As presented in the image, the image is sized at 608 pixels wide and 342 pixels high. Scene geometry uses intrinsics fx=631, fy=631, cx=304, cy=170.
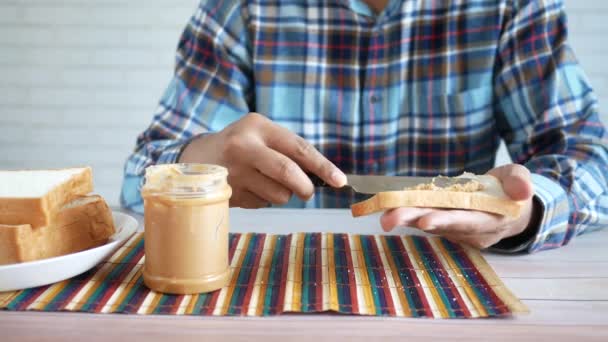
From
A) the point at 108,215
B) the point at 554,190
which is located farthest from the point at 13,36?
the point at 554,190

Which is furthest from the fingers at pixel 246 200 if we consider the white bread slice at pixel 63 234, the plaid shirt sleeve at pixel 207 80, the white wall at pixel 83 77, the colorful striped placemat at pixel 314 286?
the white wall at pixel 83 77

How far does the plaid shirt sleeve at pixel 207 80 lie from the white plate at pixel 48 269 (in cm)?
71

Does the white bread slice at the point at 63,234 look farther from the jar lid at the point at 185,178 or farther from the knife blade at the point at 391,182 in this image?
the knife blade at the point at 391,182

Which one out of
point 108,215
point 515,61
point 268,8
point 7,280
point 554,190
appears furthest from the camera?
point 268,8

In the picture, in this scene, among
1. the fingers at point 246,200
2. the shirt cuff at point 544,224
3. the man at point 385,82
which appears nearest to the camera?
the shirt cuff at point 544,224

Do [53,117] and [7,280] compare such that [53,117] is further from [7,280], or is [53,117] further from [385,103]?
[7,280]

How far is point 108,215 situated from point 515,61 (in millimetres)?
1033

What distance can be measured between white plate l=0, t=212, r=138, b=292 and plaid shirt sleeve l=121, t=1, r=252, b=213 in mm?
712

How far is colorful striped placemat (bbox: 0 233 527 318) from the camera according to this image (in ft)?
2.45

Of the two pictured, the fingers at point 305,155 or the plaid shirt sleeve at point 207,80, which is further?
the plaid shirt sleeve at point 207,80

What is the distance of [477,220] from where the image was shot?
92 centimetres

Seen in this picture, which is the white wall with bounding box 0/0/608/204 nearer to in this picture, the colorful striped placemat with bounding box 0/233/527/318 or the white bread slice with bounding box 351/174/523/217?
the colorful striped placemat with bounding box 0/233/527/318

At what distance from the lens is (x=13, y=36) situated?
2990mm

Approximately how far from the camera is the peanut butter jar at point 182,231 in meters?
0.78
